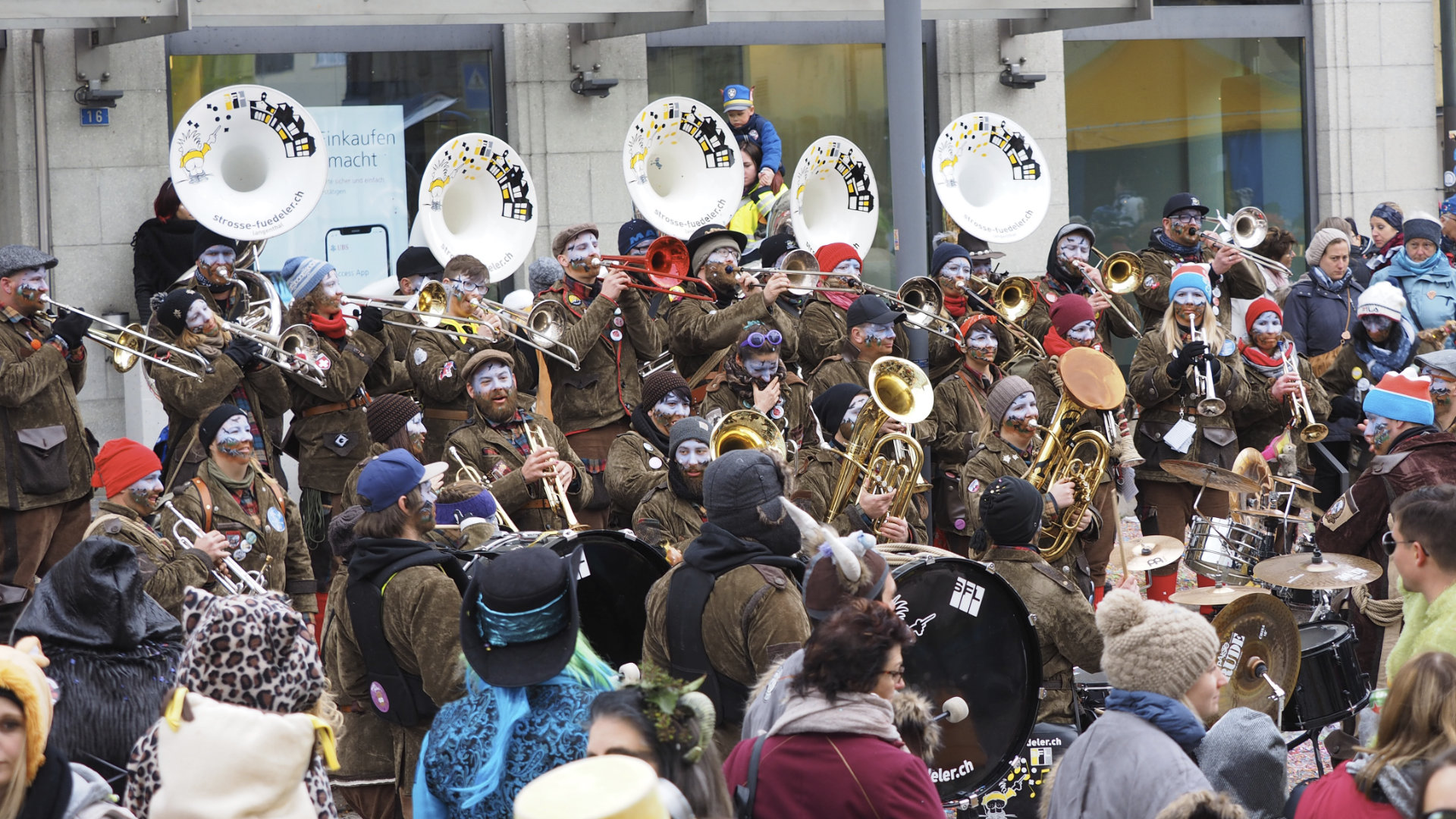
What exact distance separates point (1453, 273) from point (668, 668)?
770 cm

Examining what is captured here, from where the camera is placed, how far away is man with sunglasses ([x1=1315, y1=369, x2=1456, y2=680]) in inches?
269

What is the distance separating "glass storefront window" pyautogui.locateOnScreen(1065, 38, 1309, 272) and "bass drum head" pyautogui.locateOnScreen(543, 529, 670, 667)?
29.2ft

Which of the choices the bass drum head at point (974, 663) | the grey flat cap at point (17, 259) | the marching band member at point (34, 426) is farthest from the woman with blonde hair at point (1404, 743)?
the grey flat cap at point (17, 259)

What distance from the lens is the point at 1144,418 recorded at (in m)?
9.88

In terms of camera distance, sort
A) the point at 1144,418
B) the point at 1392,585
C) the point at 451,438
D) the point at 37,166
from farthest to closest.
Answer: the point at 37,166 → the point at 1144,418 → the point at 451,438 → the point at 1392,585

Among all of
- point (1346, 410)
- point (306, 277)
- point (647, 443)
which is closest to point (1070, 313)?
point (1346, 410)

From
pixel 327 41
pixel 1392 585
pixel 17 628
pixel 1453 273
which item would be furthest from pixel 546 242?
pixel 17 628

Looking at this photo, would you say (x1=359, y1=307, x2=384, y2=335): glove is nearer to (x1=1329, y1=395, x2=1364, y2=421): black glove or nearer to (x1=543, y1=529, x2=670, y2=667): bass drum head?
(x1=543, y1=529, x2=670, y2=667): bass drum head

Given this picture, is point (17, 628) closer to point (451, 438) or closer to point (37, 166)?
point (451, 438)

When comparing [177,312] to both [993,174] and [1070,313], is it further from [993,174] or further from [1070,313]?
[993,174]

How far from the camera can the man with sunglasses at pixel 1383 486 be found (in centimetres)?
683

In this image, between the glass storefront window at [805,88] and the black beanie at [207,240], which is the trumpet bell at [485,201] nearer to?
the black beanie at [207,240]

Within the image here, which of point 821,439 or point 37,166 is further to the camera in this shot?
point 37,166

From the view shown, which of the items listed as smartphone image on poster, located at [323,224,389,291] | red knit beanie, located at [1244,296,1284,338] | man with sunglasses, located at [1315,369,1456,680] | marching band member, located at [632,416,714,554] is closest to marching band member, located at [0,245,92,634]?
marching band member, located at [632,416,714,554]
